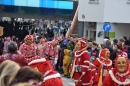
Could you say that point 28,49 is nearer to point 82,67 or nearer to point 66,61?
point 82,67

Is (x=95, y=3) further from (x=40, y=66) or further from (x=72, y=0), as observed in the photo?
(x=40, y=66)

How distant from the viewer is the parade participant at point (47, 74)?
671 cm

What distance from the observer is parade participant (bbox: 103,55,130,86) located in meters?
8.16

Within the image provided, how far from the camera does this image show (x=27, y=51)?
40.2 ft

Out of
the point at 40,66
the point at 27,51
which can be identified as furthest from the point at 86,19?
the point at 40,66

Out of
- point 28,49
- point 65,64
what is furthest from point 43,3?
point 28,49

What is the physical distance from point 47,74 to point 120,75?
195 centimetres

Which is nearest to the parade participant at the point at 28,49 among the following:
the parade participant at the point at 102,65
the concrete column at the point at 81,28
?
the parade participant at the point at 102,65

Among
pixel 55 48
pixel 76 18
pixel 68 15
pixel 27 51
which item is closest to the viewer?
pixel 27 51

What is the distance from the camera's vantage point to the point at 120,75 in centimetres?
821

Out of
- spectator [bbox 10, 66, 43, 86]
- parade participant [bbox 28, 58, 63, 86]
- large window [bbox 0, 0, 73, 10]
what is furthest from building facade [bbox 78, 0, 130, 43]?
spectator [bbox 10, 66, 43, 86]

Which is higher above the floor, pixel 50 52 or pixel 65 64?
pixel 50 52

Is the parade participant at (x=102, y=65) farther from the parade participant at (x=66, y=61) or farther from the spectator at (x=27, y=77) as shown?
the parade participant at (x=66, y=61)

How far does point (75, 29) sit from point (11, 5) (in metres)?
5.56
